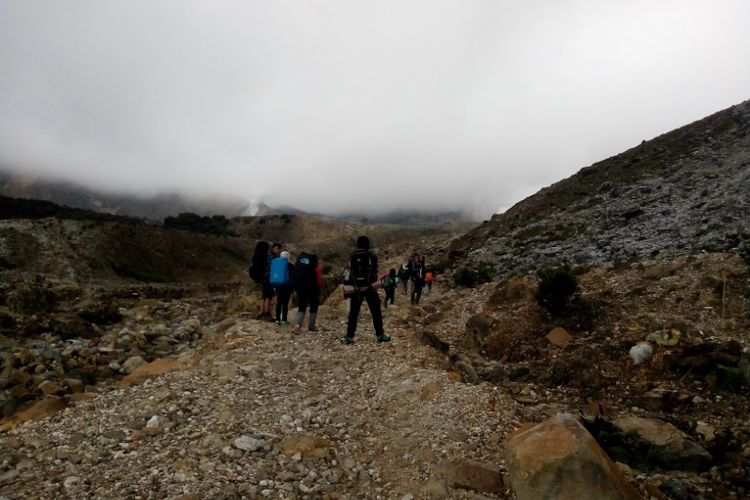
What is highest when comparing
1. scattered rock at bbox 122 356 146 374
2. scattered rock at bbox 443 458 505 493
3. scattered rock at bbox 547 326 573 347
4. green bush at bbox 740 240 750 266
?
green bush at bbox 740 240 750 266

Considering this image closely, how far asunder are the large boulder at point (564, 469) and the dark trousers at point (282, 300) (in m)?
9.56

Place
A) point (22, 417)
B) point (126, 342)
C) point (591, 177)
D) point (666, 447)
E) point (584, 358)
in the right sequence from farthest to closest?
point (591, 177) < point (126, 342) < point (584, 358) < point (22, 417) < point (666, 447)

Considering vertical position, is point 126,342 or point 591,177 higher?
point 591,177

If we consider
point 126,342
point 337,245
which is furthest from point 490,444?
point 337,245

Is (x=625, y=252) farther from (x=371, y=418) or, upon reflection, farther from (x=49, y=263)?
(x=49, y=263)

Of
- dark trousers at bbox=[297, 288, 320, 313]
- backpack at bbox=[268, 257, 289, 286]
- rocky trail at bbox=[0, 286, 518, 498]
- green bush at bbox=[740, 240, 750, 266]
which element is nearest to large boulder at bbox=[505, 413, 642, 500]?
rocky trail at bbox=[0, 286, 518, 498]

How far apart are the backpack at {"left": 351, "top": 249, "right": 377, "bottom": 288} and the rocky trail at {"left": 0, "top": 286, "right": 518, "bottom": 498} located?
2083 millimetres

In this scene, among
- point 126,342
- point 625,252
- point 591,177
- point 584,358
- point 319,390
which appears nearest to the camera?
point 319,390

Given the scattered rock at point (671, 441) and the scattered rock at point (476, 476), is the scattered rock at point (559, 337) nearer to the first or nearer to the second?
the scattered rock at point (671, 441)

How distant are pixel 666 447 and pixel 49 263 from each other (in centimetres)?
6369

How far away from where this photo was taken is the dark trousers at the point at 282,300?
13666 millimetres

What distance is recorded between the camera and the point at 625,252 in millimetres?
21188

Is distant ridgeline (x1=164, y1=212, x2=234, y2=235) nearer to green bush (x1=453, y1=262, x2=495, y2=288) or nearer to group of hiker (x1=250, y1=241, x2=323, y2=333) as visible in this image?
green bush (x1=453, y1=262, x2=495, y2=288)

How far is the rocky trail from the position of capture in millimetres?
5891
